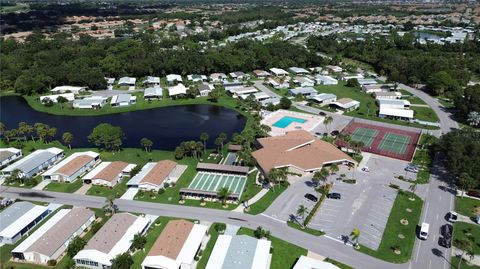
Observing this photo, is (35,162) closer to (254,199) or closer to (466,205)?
(254,199)

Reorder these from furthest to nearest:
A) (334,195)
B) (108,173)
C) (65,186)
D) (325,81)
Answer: (325,81)
(108,173)
(65,186)
(334,195)

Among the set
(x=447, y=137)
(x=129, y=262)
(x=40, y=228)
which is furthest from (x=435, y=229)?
(x=40, y=228)

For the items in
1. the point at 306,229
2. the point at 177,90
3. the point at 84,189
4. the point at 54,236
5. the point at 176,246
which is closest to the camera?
the point at 176,246

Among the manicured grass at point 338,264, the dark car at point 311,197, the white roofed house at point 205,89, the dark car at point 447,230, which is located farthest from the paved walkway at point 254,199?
the white roofed house at point 205,89

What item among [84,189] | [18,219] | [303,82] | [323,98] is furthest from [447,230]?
[303,82]

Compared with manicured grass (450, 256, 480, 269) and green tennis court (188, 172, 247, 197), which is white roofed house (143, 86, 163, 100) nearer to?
green tennis court (188, 172, 247, 197)

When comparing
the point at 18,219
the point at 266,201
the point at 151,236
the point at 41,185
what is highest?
the point at 18,219
